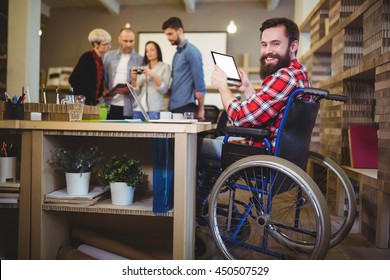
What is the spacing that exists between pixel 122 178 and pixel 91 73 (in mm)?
1428

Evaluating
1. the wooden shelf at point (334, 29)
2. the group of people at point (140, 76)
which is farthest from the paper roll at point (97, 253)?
the wooden shelf at point (334, 29)

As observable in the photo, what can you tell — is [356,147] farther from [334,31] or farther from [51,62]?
[51,62]

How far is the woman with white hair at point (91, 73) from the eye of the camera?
2.40m

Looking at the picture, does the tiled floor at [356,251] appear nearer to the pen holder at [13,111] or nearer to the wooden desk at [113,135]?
the wooden desk at [113,135]

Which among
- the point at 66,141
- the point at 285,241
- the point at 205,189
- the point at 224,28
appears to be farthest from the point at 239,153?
the point at 224,28

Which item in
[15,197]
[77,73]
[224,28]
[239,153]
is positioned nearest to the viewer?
[15,197]

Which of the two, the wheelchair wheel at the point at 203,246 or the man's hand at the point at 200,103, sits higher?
the man's hand at the point at 200,103

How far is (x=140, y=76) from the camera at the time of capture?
2.48 metres

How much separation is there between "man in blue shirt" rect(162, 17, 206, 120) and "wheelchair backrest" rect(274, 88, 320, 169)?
1.24m

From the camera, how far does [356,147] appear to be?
1820 mm

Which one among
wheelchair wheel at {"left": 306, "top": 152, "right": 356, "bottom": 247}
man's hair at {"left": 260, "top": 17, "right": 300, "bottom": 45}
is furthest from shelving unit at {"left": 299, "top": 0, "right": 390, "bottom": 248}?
man's hair at {"left": 260, "top": 17, "right": 300, "bottom": 45}

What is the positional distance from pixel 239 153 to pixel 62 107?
665 millimetres

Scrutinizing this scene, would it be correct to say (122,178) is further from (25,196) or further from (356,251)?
(356,251)

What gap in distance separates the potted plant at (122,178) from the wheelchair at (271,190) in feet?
0.85
